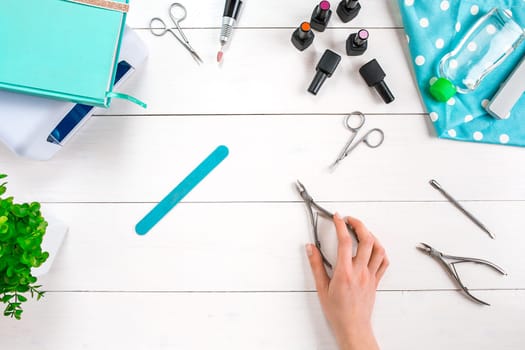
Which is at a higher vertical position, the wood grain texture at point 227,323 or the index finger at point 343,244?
the index finger at point 343,244

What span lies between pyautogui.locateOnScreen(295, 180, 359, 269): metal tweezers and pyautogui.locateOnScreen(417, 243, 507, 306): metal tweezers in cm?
15

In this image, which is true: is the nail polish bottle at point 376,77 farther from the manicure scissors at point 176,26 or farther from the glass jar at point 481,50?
the manicure scissors at point 176,26

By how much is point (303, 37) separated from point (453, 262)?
1.72ft

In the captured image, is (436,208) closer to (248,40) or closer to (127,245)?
(248,40)

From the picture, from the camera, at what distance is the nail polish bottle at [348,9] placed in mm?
715

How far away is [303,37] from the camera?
28.4 inches

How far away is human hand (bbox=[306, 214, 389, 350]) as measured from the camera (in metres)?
0.70

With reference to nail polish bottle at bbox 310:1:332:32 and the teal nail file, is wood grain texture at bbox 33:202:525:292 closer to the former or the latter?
the teal nail file

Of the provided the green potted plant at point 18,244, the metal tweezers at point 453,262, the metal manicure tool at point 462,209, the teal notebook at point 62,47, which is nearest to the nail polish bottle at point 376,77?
the metal manicure tool at point 462,209

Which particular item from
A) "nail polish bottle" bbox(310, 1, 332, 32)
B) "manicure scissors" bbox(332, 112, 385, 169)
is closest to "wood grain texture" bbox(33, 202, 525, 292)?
"manicure scissors" bbox(332, 112, 385, 169)

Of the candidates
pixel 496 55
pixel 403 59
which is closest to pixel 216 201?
pixel 403 59

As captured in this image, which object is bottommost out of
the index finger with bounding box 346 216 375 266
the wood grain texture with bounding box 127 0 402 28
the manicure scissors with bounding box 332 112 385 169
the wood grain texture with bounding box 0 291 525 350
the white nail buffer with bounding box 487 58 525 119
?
the wood grain texture with bounding box 0 291 525 350

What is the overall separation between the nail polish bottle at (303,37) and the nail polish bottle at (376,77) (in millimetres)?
114

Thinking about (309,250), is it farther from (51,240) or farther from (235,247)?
(51,240)
